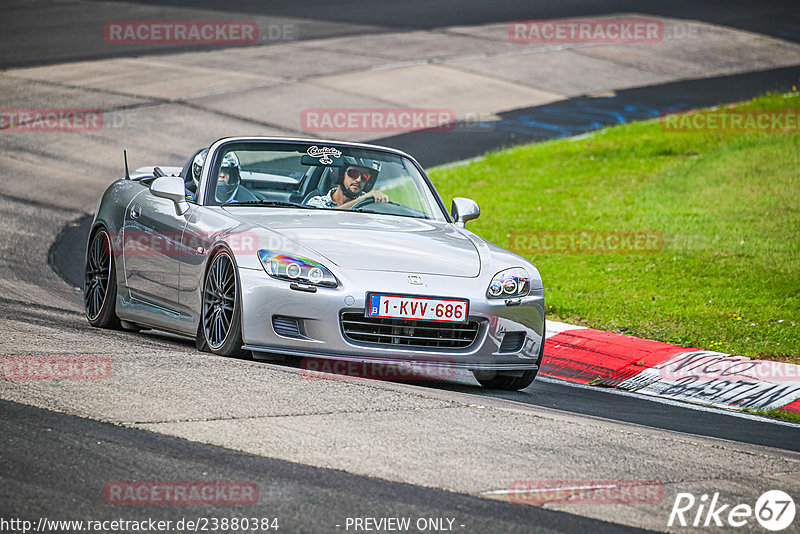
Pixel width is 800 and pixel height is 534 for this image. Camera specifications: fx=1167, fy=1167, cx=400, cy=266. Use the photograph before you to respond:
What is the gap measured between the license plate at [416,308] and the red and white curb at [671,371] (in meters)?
2.18

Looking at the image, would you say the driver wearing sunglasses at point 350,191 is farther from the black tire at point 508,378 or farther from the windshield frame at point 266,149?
the black tire at point 508,378

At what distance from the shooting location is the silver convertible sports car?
6.81m

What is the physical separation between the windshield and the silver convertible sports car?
1 cm

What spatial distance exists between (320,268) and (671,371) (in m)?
3.27

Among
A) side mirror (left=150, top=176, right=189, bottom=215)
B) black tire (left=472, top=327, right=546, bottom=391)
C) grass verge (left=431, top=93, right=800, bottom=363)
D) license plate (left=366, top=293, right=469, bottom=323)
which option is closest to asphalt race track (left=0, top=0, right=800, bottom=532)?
black tire (left=472, top=327, right=546, bottom=391)

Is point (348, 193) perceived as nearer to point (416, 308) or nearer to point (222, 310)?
point (222, 310)

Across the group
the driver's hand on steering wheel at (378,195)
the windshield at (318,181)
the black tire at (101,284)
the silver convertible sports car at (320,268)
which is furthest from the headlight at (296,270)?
the black tire at (101,284)

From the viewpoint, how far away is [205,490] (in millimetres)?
4426

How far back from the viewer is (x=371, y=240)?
7289 millimetres

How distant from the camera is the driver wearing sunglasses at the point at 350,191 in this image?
8.23m

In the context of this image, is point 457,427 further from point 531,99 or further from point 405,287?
point 531,99

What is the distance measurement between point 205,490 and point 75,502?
48 centimetres

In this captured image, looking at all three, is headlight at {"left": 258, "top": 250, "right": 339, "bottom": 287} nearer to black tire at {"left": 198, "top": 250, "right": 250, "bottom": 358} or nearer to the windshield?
black tire at {"left": 198, "top": 250, "right": 250, "bottom": 358}

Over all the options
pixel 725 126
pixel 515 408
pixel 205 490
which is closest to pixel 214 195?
pixel 515 408
